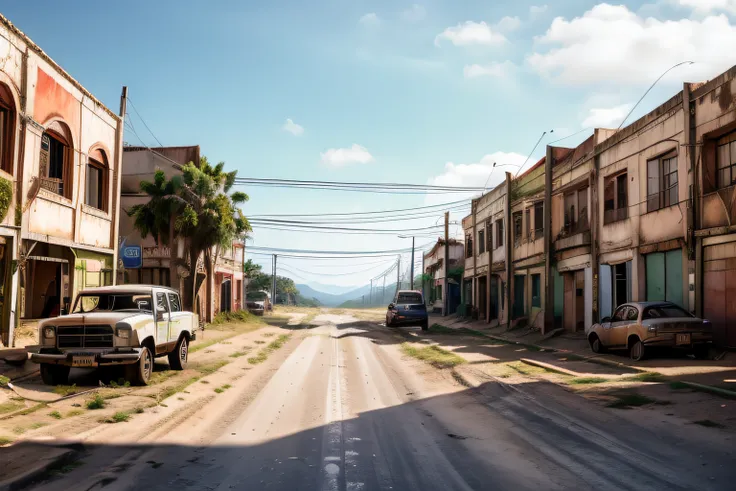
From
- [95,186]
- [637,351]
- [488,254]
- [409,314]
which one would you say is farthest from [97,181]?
[488,254]

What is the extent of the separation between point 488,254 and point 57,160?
1118 inches

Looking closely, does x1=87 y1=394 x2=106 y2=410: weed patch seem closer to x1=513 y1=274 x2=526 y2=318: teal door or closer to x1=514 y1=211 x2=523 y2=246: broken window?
x1=513 y1=274 x2=526 y2=318: teal door

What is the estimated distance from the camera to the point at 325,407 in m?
10.4

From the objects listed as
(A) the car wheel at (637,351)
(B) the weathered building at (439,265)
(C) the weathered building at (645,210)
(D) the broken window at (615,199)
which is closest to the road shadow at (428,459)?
(A) the car wheel at (637,351)

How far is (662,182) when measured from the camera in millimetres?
20250

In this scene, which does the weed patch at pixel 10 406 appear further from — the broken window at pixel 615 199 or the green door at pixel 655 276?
the broken window at pixel 615 199

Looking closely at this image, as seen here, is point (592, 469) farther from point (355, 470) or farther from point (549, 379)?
point (549, 379)

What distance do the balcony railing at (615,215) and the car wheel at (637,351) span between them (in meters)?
7.24

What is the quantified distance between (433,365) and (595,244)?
37.4 feet

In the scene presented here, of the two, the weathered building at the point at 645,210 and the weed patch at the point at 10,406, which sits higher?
the weathered building at the point at 645,210

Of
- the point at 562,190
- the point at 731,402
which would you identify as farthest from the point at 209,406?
the point at 562,190

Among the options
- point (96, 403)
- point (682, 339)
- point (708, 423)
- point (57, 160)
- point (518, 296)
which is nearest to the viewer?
point (708, 423)

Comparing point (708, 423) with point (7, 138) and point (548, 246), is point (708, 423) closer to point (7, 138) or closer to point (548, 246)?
point (7, 138)

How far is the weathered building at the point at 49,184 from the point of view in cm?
1603
